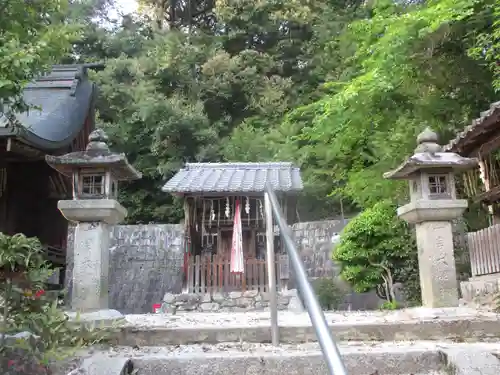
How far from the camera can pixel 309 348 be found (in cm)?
354

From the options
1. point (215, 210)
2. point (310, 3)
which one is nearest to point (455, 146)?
point (215, 210)

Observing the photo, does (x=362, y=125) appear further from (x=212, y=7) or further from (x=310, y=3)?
(x=212, y=7)

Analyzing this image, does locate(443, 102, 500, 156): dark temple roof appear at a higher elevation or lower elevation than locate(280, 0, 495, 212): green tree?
lower

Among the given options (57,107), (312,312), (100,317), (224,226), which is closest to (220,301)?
(224,226)

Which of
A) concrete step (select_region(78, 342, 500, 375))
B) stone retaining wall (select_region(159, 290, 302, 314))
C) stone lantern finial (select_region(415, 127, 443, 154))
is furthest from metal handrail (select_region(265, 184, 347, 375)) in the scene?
stone retaining wall (select_region(159, 290, 302, 314))

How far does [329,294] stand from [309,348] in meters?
8.45

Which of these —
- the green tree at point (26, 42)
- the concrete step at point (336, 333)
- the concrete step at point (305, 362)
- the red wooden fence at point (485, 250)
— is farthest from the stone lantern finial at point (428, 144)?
the green tree at point (26, 42)

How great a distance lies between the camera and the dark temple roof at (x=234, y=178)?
1095 cm

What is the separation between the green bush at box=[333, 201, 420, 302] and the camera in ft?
30.0

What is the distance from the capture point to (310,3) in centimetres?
1948

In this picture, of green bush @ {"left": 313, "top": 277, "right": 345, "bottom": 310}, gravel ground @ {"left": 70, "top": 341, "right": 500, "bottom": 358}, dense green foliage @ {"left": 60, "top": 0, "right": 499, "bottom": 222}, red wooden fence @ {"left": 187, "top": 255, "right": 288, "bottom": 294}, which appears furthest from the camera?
green bush @ {"left": 313, "top": 277, "right": 345, "bottom": 310}

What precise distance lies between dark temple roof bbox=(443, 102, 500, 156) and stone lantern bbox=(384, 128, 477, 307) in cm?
199

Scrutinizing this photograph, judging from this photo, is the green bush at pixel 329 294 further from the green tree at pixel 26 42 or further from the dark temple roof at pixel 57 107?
the green tree at pixel 26 42

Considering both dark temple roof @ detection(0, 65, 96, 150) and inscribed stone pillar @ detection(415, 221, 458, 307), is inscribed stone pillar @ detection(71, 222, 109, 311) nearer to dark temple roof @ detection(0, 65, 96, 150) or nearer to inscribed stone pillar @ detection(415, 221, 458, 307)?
inscribed stone pillar @ detection(415, 221, 458, 307)
